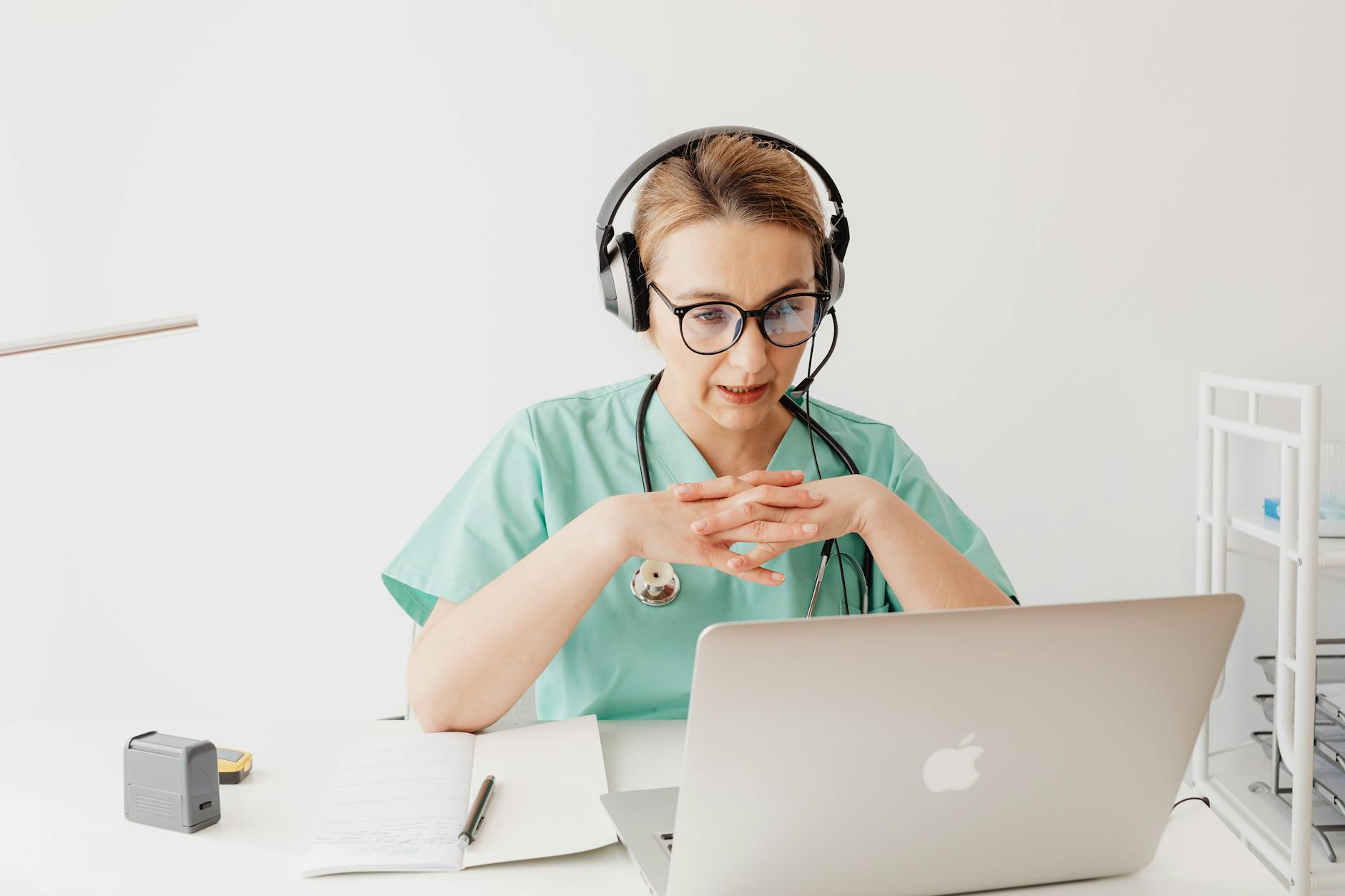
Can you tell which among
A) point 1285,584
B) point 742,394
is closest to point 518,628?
point 742,394

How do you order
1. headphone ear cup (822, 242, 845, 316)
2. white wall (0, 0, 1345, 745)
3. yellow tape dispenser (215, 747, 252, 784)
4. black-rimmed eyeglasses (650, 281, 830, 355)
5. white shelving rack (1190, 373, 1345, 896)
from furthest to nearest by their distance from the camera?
white wall (0, 0, 1345, 745) → white shelving rack (1190, 373, 1345, 896) → headphone ear cup (822, 242, 845, 316) → black-rimmed eyeglasses (650, 281, 830, 355) → yellow tape dispenser (215, 747, 252, 784)

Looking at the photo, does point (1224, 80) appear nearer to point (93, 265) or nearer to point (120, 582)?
point (93, 265)

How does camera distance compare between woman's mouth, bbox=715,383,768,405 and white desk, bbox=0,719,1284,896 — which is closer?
white desk, bbox=0,719,1284,896

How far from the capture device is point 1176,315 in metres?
2.12

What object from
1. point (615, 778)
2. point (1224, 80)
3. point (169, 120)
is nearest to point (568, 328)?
point (169, 120)

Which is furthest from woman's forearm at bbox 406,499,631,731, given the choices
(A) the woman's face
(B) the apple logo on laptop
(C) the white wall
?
(C) the white wall

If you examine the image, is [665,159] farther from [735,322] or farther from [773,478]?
[773,478]

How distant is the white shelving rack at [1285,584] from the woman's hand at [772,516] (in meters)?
0.85

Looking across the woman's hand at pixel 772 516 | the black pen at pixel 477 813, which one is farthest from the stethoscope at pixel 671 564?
the black pen at pixel 477 813

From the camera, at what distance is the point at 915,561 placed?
112 centimetres

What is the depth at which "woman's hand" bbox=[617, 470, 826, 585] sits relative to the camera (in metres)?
1.06

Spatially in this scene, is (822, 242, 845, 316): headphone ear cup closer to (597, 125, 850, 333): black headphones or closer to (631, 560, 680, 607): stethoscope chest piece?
(597, 125, 850, 333): black headphones

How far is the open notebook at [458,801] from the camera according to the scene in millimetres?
804

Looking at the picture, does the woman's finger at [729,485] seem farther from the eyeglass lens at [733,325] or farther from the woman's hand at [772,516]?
the eyeglass lens at [733,325]
